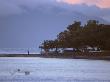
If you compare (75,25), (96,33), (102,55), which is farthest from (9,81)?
(75,25)

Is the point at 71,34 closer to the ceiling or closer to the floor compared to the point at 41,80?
closer to the ceiling

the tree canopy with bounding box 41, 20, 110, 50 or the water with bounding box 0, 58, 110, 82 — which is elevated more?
the tree canopy with bounding box 41, 20, 110, 50

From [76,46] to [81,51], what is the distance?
4299mm

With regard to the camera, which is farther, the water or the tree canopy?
the tree canopy

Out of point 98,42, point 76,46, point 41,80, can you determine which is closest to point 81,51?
point 76,46

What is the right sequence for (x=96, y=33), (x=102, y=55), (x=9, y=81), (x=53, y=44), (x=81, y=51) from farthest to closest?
(x=53, y=44) < (x=81, y=51) < (x=96, y=33) < (x=102, y=55) < (x=9, y=81)

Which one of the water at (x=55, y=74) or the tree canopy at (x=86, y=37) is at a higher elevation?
the tree canopy at (x=86, y=37)

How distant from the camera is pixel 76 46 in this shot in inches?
5177

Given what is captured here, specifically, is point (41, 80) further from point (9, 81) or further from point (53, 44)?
point (53, 44)

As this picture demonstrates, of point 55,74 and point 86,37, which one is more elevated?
point 86,37

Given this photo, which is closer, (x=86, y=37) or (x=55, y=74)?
(x=55, y=74)

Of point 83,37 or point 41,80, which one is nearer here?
point 41,80

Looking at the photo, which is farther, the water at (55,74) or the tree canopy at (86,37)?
the tree canopy at (86,37)

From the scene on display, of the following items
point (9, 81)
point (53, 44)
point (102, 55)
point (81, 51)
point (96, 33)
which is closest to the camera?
point (9, 81)
